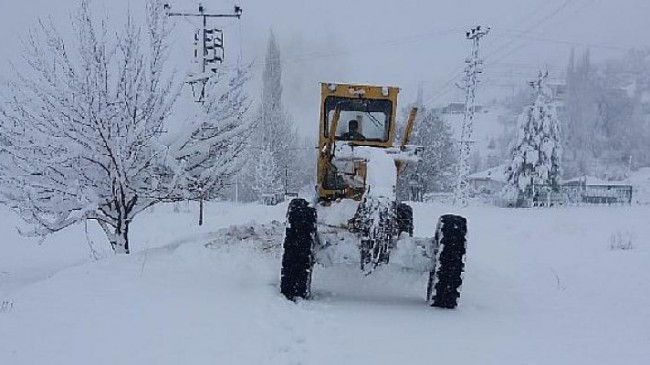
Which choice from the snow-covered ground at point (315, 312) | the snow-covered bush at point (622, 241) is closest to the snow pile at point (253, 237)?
the snow-covered ground at point (315, 312)

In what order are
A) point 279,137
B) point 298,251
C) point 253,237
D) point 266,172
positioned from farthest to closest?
point 279,137 → point 266,172 → point 253,237 → point 298,251

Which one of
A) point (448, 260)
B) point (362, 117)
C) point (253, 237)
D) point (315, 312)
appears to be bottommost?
point (315, 312)

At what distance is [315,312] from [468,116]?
85.5 ft

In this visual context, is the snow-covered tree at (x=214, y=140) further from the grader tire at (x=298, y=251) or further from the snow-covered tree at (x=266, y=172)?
the snow-covered tree at (x=266, y=172)

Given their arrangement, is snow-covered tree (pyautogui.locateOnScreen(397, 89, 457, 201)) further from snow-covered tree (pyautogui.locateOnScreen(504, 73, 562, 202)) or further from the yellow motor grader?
the yellow motor grader

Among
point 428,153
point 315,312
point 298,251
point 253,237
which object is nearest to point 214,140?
point 253,237

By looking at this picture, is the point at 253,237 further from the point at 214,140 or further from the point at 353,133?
the point at 353,133

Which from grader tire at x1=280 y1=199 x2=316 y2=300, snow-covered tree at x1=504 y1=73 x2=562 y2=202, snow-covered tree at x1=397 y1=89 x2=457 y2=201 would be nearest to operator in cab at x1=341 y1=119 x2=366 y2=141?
grader tire at x1=280 y1=199 x2=316 y2=300

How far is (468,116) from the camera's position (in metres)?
31.3

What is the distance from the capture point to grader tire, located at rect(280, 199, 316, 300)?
22.7 feet

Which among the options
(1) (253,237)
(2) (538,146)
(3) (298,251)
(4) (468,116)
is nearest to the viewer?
(3) (298,251)

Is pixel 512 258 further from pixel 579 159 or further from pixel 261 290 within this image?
pixel 579 159

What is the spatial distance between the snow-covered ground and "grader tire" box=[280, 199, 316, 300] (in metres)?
0.21

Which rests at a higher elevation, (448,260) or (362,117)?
(362,117)
